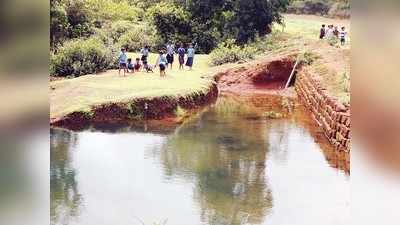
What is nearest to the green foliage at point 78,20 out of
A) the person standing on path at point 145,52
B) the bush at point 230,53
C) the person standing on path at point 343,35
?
the person standing on path at point 145,52

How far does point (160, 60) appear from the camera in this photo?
3637 mm

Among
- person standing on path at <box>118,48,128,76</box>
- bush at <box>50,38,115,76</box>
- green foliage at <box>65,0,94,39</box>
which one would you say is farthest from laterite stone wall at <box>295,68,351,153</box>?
green foliage at <box>65,0,94,39</box>

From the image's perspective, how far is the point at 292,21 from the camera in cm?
357

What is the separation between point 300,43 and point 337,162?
711mm

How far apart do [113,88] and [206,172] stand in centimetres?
72

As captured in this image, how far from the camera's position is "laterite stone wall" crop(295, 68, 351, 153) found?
3.38m

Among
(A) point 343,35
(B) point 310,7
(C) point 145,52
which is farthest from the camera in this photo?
(C) point 145,52

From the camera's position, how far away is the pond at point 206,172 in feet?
11.1

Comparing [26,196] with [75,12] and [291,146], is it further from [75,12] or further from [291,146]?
[291,146]

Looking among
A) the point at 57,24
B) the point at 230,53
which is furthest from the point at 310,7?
the point at 57,24

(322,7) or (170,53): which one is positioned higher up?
(322,7)

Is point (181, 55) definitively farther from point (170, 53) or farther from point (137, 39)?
point (137, 39)

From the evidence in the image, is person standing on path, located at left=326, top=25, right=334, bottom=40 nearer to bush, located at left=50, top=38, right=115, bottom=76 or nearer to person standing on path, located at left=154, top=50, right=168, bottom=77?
person standing on path, located at left=154, top=50, right=168, bottom=77

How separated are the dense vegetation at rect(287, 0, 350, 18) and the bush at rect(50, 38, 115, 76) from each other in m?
1.10
